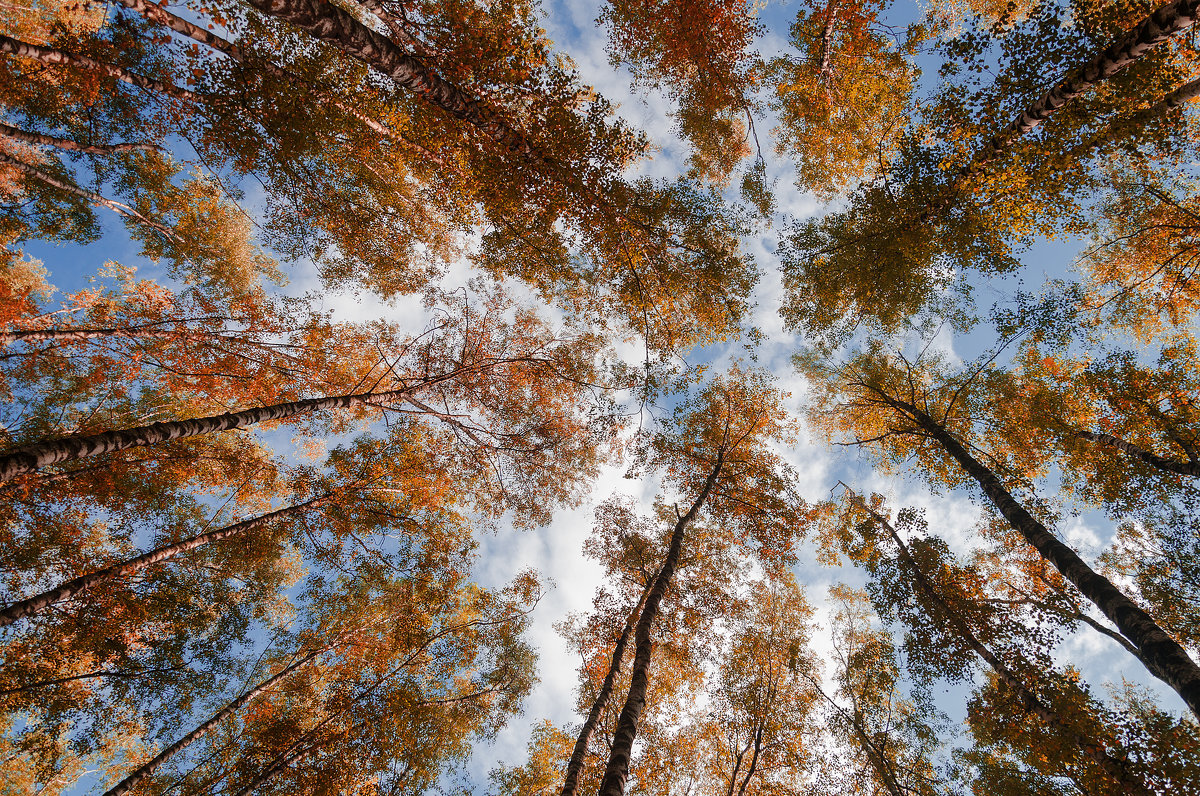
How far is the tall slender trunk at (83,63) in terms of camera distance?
6418mm

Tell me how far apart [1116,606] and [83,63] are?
19.8 meters

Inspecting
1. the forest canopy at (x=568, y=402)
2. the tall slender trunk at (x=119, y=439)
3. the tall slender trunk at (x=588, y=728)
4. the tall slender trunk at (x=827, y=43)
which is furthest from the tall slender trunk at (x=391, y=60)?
the tall slender trunk at (x=588, y=728)

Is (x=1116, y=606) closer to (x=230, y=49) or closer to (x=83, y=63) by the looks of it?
(x=230, y=49)

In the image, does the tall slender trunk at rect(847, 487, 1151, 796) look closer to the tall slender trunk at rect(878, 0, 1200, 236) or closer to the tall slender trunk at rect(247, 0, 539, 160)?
the tall slender trunk at rect(878, 0, 1200, 236)

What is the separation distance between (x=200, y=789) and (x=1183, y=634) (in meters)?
20.7

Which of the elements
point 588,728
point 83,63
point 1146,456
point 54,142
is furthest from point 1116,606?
point 54,142

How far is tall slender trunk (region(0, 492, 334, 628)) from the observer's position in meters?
6.23

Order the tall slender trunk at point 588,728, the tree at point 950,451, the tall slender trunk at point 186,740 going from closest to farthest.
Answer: the tree at point 950,451, the tall slender trunk at point 588,728, the tall slender trunk at point 186,740

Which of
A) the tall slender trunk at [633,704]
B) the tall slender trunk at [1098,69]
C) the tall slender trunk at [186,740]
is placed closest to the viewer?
the tall slender trunk at [1098,69]

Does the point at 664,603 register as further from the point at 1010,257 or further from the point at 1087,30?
the point at 1087,30

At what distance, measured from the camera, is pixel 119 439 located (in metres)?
5.32

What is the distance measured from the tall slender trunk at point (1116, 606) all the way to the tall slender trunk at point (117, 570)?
14.4m

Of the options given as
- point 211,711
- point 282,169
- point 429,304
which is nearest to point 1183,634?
point 429,304

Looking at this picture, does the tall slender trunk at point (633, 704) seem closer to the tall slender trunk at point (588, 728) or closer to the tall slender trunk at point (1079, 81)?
the tall slender trunk at point (588, 728)
